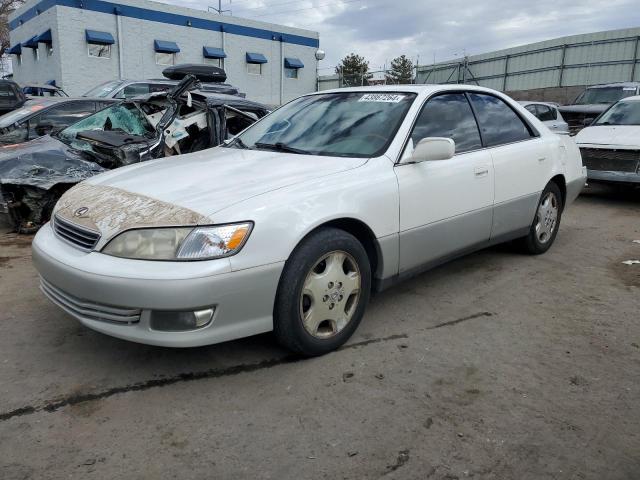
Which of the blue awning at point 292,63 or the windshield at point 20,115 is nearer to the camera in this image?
the windshield at point 20,115

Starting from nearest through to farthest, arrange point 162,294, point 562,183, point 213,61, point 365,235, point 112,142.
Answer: point 162,294, point 365,235, point 562,183, point 112,142, point 213,61

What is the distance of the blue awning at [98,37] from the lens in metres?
21.0

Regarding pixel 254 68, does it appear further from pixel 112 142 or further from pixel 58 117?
pixel 112 142

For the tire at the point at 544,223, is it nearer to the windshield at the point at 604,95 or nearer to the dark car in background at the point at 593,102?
the dark car in background at the point at 593,102

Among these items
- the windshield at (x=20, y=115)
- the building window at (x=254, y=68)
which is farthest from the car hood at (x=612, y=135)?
the building window at (x=254, y=68)

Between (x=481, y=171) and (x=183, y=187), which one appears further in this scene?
(x=481, y=171)

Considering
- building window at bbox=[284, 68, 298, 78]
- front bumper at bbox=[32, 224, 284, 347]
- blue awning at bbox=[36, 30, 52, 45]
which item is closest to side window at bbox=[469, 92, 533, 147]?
front bumper at bbox=[32, 224, 284, 347]

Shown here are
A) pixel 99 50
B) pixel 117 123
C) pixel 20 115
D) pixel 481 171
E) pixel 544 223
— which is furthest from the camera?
pixel 99 50

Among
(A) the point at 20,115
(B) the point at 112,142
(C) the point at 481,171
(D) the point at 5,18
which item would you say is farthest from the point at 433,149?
(D) the point at 5,18

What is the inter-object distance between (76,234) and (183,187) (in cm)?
63

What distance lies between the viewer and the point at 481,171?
13.0ft

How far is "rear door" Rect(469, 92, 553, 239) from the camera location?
4.20 meters

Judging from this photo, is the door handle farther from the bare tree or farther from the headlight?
the bare tree

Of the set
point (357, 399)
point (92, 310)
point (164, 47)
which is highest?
point (164, 47)
